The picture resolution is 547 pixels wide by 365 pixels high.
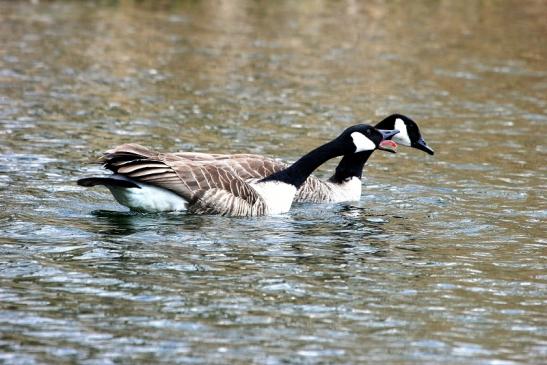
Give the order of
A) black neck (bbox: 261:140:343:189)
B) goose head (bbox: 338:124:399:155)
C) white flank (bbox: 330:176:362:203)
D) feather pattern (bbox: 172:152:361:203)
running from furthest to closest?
1. white flank (bbox: 330:176:362:203)
2. goose head (bbox: 338:124:399:155)
3. feather pattern (bbox: 172:152:361:203)
4. black neck (bbox: 261:140:343:189)

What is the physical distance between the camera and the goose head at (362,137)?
14.2 meters

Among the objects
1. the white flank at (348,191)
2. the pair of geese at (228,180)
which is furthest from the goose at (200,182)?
the white flank at (348,191)

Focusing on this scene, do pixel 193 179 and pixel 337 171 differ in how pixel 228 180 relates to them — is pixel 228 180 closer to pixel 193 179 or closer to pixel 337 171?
pixel 193 179

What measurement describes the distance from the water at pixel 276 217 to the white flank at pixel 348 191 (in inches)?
8.6

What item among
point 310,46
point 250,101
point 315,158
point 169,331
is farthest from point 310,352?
point 310,46

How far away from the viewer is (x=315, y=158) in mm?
13758

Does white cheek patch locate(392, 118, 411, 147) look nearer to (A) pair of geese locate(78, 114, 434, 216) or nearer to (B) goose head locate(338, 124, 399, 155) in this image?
(A) pair of geese locate(78, 114, 434, 216)

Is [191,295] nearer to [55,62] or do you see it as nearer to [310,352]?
[310,352]

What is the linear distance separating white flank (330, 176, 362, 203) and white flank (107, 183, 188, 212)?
8.47 feet

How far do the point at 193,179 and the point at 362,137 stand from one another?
2.45 metres

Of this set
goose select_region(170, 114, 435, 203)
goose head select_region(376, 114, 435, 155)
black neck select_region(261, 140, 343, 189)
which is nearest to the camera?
black neck select_region(261, 140, 343, 189)

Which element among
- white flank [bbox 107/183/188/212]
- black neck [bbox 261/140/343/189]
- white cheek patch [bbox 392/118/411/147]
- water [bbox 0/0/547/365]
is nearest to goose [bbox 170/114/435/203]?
white cheek patch [bbox 392/118/411/147]

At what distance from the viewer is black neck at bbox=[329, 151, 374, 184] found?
15031 mm

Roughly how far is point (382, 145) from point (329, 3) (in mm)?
19668
